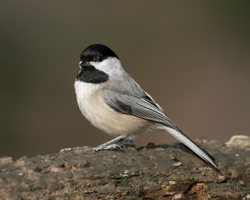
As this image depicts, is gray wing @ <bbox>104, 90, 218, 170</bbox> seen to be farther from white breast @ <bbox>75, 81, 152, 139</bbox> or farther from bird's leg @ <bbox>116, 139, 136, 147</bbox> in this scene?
bird's leg @ <bbox>116, 139, 136, 147</bbox>

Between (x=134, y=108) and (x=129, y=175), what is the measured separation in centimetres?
75

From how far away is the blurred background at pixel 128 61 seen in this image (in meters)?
5.25

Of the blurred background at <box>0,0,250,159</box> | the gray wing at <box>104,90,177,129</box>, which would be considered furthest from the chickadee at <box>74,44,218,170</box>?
the blurred background at <box>0,0,250,159</box>

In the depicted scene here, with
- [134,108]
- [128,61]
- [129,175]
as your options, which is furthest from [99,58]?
[128,61]

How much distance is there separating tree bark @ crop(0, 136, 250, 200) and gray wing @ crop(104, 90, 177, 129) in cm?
26

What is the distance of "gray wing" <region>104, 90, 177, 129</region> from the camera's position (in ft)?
9.66

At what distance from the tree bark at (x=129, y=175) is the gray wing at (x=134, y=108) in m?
0.26

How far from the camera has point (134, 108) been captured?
9.74 ft

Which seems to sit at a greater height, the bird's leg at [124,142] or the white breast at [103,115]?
the white breast at [103,115]

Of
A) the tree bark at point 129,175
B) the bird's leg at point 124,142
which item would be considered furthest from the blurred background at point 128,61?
the tree bark at point 129,175

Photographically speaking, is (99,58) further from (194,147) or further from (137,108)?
(194,147)

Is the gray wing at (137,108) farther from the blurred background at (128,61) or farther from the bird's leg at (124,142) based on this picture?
the blurred background at (128,61)

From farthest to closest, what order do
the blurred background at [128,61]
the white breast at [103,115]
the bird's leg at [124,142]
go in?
the blurred background at [128,61] < the bird's leg at [124,142] < the white breast at [103,115]

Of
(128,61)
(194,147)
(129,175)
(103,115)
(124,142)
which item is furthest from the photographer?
(128,61)
